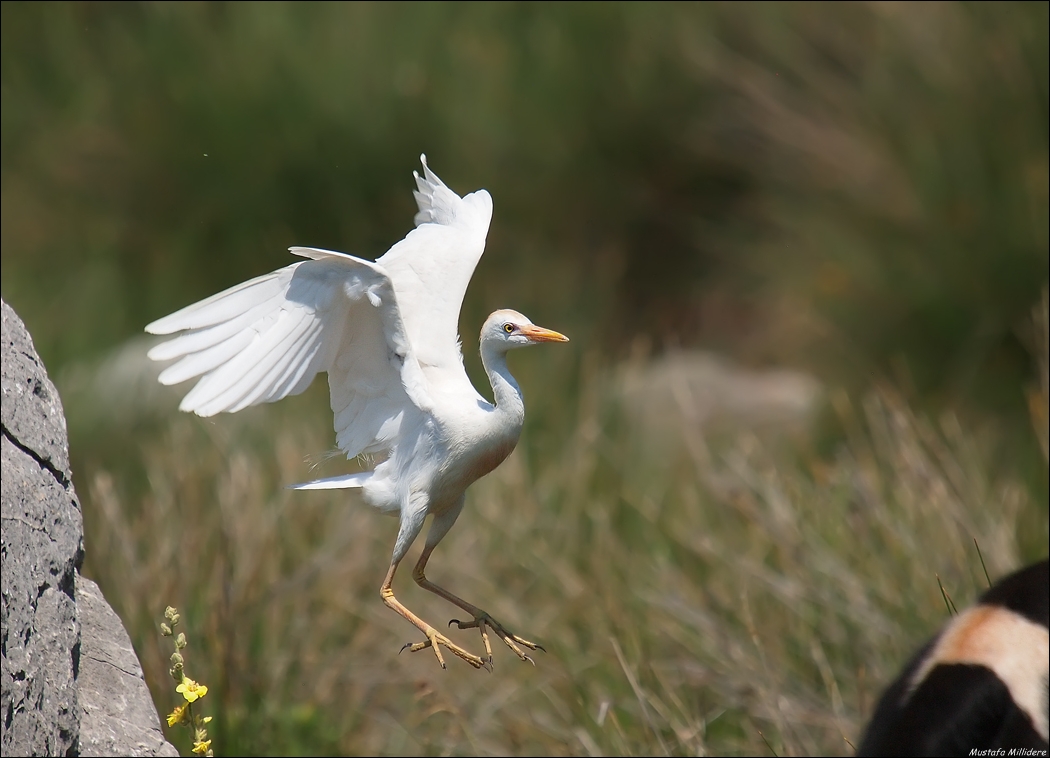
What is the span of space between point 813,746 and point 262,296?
82.4 inches

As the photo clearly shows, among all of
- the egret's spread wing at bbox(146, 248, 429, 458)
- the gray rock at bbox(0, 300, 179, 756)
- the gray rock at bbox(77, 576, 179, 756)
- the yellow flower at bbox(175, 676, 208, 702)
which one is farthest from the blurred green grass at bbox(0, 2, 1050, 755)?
the egret's spread wing at bbox(146, 248, 429, 458)

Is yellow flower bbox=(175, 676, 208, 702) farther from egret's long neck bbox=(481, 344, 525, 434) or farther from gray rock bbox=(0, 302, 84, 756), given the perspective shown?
egret's long neck bbox=(481, 344, 525, 434)

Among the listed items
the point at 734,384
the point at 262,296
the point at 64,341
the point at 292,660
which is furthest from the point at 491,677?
the point at 734,384

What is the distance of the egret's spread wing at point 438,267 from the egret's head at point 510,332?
0.12 metres

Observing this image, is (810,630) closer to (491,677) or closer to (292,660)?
(491,677)

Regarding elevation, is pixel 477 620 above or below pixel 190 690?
above

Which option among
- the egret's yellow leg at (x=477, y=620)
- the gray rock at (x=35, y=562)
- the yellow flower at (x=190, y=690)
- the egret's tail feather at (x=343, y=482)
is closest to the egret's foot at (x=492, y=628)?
the egret's yellow leg at (x=477, y=620)

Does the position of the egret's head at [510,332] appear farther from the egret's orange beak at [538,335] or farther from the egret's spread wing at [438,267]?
the egret's spread wing at [438,267]

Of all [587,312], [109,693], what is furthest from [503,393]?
[587,312]

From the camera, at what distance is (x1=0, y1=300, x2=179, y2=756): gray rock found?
1.21 meters

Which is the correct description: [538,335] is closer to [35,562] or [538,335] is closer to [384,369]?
[384,369]

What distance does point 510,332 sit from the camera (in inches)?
39.8

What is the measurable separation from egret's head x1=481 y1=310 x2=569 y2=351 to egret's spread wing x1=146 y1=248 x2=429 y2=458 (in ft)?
0.28

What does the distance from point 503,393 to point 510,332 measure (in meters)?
0.05
